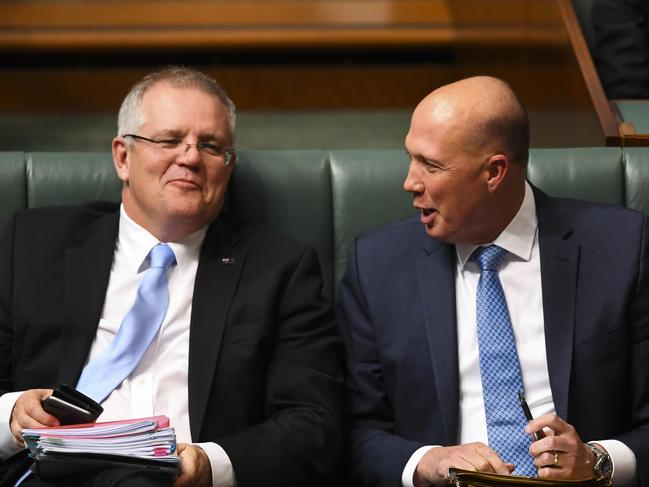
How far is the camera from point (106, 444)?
2.29 meters

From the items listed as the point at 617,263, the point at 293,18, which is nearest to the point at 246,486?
the point at 617,263

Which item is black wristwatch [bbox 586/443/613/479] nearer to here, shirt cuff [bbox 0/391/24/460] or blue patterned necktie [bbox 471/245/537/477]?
blue patterned necktie [bbox 471/245/537/477]

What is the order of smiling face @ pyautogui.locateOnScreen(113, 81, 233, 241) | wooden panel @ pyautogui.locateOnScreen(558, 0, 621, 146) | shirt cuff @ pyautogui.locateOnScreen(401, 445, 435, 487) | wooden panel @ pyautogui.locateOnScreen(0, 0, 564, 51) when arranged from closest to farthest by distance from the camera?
shirt cuff @ pyautogui.locateOnScreen(401, 445, 435, 487) → smiling face @ pyautogui.locateOnScreen(113, 81, 233, 241) → wooden panel @ pyautogui.locateOnScreen(558, 0, 621, 146) → wooden panel @ pyautogui.locateOnScreen(0, 0, 564, 51)

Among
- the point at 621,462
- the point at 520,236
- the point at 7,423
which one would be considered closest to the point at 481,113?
the point at 520,236

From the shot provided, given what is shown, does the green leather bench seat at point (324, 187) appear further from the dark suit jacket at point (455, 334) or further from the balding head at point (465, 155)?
the balding head at point (465, 155)

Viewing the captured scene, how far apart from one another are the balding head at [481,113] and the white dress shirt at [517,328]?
0.16 meters

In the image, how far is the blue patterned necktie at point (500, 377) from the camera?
2.53 meters

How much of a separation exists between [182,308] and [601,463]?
912 millimetres

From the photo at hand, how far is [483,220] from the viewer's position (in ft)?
8.61

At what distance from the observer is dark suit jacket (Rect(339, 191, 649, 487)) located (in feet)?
8.42

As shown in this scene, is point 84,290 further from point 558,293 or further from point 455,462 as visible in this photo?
point 558,293

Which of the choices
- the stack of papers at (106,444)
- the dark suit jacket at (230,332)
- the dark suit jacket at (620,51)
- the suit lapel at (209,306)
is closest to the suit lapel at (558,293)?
the dark suit jacket at (230,332)

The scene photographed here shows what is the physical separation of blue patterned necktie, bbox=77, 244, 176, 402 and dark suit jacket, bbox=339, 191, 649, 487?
1.33ft

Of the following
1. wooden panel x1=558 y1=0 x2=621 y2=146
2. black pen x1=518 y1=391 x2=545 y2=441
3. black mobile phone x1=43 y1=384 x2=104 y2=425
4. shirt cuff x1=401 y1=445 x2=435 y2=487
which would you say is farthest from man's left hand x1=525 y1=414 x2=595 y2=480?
wooden panel x1=558 y1=0 x2=621 y2=146
